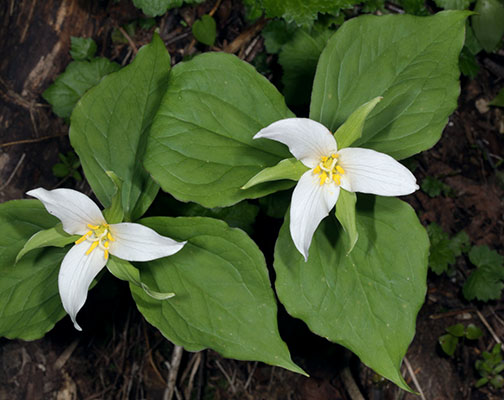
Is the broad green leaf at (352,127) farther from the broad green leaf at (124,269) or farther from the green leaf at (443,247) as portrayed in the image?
the green leaf at (443,247)

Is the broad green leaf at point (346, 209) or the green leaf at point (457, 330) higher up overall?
the broad green leaf at point (346, 209)

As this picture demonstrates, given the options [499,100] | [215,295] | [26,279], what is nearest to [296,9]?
[215,295]

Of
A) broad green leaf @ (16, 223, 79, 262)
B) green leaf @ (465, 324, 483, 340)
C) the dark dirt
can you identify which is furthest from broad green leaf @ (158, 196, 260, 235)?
green leaf @ (465, 324, 483, 340)

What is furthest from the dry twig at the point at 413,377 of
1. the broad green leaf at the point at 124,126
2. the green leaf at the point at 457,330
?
the broad green leaf at the point at 124,126

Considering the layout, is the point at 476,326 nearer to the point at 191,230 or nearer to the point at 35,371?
the point at 191,230

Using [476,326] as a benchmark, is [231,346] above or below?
above

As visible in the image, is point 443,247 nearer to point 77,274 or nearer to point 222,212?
point 222,212

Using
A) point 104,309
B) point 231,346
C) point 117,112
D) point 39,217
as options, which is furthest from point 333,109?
point 104,309
